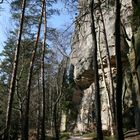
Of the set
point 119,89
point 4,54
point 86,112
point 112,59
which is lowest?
point 119,89

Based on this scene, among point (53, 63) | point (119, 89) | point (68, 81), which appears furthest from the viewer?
point (68, 81)

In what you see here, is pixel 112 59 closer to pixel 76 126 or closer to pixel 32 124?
pixel 76 126

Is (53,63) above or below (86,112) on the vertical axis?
above

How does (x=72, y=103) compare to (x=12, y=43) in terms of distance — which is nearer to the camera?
(x=12, y=43)

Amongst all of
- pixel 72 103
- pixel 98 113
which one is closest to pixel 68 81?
pixel 72 103

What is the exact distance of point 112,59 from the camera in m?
34.0

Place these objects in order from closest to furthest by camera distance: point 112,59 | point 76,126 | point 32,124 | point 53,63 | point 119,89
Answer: point 119,89 < point 112,59 < point 53,63 < point 76,126 < point 32,124

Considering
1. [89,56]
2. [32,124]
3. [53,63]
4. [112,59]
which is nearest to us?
[112,59]

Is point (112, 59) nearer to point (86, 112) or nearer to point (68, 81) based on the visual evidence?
point (86, 112)

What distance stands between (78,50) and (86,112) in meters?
7.68

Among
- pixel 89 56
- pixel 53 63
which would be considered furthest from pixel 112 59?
pixel 53 63

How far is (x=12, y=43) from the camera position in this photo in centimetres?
3969

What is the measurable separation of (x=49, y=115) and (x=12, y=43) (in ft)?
65.6

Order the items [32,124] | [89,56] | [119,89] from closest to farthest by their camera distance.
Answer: [119,89]
[89,56]
[32,124]
